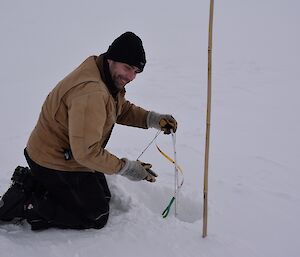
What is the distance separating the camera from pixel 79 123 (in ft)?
7.69

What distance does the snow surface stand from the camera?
273 centimetres

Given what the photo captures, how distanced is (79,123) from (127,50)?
1.98 feet

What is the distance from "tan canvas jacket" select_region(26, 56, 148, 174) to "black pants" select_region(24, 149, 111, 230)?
9 cm

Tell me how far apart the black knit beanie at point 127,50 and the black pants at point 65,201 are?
39.9 inches

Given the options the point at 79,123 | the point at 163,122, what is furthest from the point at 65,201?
the point at 163,122

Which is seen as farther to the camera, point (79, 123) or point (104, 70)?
point (104, 70)

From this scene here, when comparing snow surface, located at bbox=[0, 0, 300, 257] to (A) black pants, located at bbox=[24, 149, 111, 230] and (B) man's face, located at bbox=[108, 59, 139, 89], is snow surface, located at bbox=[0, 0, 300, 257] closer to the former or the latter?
(A) black pants, located at bbox=[24, 149, 111, 230]

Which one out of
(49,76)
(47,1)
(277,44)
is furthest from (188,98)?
(47,1)

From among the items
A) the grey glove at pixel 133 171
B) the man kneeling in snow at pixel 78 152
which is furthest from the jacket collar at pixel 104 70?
the grey glove at pixel 133 171

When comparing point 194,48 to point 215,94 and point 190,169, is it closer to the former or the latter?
point 215,94

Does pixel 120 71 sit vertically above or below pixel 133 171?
above

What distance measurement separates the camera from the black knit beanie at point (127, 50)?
96.4 inches

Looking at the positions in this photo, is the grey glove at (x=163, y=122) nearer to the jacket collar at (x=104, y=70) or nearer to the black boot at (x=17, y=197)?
the jacket collar at (x=104, y=70)

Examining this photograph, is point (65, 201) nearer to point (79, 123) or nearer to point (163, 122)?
point (79, 123)
